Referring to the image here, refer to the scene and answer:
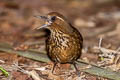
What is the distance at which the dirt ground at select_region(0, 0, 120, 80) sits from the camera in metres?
5.76

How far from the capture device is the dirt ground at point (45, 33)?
18.9 ft

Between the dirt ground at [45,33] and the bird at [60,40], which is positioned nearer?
the bird at [60,40]

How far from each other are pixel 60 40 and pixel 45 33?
7.87 feet

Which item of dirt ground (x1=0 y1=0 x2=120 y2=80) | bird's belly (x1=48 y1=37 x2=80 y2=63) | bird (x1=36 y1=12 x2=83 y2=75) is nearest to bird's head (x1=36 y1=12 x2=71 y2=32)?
bird (x1=36 y1=12 x2=83 y2=75)

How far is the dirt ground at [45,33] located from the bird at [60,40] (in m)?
0.26

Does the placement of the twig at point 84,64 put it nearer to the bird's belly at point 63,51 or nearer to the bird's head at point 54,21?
the bird's belly at point 63,51

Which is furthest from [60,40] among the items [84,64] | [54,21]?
[84,64]

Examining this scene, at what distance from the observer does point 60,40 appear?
5.72m

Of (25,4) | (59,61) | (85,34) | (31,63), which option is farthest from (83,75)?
(25,4)

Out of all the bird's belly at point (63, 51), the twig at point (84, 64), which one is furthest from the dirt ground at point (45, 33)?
the bird's belly at point (63, 51)

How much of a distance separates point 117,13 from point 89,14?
86 cm

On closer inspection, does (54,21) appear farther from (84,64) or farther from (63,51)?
Result: (84,64)

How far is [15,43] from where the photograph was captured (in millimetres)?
7449

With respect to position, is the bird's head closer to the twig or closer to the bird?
the bird
